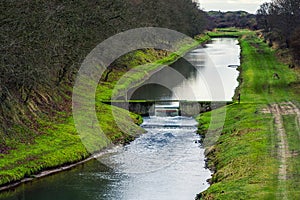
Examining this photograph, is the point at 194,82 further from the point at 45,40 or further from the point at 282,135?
the point at 45,40

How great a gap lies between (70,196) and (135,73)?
183ft

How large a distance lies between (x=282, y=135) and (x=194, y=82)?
46770 mm

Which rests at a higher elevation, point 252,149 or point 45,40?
point 45,40

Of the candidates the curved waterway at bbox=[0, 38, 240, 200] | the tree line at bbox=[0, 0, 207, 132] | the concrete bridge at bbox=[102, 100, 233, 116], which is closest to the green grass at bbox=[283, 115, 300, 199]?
the curved waterway at bbox=[0, 38, 240, 200]

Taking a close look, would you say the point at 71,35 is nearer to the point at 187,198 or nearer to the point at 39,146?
the point at 39,146

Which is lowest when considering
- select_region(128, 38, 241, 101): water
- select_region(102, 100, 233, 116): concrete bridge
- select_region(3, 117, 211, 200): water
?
select_region(3, 117, 211, 200): water

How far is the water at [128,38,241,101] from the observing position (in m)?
75.4

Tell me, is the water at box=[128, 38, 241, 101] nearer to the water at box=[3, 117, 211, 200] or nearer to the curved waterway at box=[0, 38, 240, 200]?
the curved waterway at box=[0, 38, 240, 200]

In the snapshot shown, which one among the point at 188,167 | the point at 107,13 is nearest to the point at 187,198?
the point at 188,167

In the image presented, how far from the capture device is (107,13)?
230 ft

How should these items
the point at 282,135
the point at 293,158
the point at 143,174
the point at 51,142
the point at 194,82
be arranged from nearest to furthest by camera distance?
the point at 293,158 < the point at 143,174 < the point at 282,135 < the point at 51,142 < the point at 194,82

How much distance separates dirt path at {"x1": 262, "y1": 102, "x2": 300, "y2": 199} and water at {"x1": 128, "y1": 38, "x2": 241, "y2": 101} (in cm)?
1375

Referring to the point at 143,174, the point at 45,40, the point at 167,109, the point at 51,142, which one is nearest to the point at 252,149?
the point at 143,174

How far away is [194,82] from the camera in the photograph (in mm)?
91062
